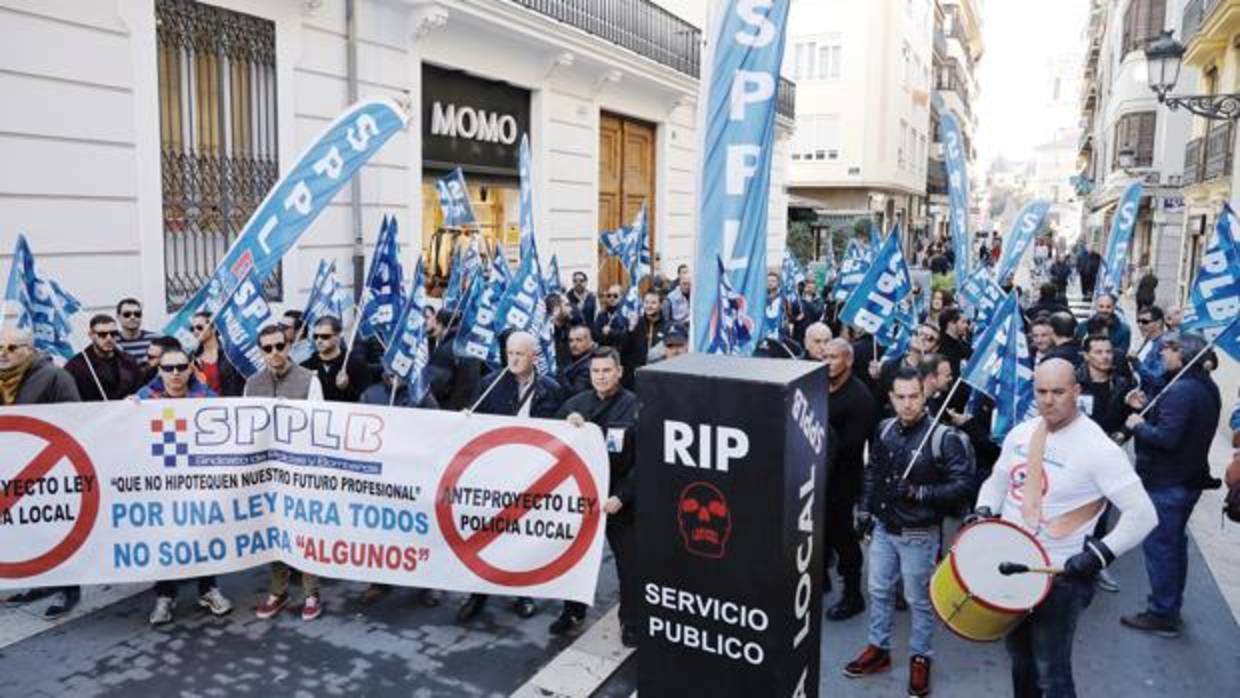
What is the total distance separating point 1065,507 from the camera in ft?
13.7

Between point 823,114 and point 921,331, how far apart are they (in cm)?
3303

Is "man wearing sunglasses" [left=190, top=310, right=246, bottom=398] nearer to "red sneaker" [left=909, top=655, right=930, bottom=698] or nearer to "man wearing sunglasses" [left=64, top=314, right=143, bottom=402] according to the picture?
"man wearing sunglasses" [left=64, top=314, right=143, bottom=402]

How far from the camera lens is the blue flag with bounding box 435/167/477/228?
35.2 feet

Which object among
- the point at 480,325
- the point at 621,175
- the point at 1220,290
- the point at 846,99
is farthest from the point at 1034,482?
the point at 846,99

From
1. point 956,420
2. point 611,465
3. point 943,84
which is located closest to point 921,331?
point 956,420

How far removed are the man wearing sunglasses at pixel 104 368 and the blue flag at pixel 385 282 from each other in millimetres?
1788

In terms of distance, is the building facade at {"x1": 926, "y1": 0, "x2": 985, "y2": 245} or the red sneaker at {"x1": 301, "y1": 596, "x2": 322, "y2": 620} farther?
the building facade at {"x1": 926, "y1": 0, "x2": 985, "y2": 245}

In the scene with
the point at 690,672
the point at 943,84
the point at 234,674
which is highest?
the point at 943,84

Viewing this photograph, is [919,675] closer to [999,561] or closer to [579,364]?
[999,561]

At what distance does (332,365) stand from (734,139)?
11.3 ft

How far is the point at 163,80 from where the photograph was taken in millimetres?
9609

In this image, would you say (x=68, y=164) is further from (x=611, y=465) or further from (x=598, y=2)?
(x=598, y=2)

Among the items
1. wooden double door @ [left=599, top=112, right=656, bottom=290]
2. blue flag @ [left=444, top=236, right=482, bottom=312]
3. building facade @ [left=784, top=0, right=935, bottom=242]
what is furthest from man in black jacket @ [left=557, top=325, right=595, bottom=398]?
building facade @ [left=784, top=0, right=935, bottom=242]

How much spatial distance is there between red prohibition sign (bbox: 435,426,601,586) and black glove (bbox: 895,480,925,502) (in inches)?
65.9
